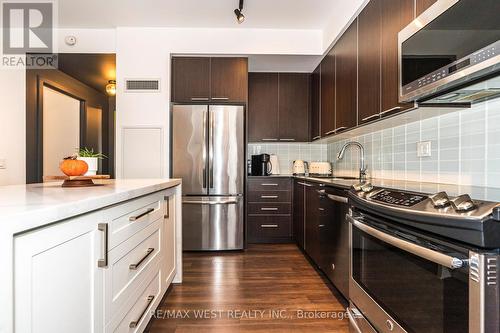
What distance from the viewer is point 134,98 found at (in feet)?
12.1

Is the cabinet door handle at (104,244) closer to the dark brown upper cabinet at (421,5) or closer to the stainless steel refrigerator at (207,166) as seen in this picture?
the dark brown upper cabinet at (421,5)

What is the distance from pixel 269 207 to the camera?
402 cm

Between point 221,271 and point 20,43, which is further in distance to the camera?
point 20,43

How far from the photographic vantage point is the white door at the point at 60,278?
2.43 feet

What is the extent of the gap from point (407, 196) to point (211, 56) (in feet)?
Answer: 10.2

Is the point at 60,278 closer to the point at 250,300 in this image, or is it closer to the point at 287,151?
the point at 250,300

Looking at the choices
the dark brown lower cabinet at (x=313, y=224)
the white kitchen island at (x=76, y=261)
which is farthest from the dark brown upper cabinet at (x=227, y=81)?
the white kitchen island at (x=76, y=261)

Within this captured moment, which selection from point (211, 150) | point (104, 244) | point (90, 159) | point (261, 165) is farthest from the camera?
point (261, 165)

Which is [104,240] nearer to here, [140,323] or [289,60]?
[140,323]

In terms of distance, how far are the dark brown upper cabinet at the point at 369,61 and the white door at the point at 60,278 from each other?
1971 mm

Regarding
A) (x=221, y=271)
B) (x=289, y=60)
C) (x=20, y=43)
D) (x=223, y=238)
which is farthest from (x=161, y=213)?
(x=20, y=43)

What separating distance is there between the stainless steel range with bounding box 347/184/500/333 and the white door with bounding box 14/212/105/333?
1.11 m

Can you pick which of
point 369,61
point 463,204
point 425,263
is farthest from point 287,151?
point 463,204

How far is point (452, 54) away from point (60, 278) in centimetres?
165
